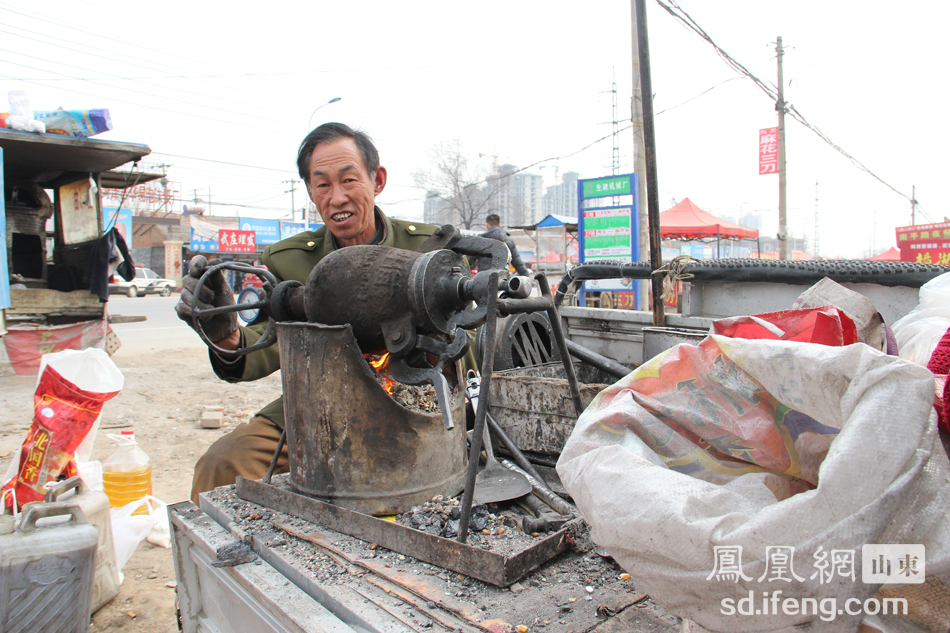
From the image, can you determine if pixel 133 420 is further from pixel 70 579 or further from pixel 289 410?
pixel 289 410

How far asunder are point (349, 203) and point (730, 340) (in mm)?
1656

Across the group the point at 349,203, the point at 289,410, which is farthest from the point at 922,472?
the point at 349,203

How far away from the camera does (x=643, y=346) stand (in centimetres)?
262

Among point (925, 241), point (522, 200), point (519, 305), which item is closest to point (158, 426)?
point (519, 305)

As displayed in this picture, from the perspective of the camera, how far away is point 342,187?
222 centimetres

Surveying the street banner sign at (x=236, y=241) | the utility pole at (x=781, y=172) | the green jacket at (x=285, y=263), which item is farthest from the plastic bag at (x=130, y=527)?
the street banner sign at (x=236, y=241)

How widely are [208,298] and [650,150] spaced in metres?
1.85

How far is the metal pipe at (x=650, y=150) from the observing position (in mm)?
2294

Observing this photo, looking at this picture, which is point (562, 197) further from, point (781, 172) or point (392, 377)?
point (392, 377)

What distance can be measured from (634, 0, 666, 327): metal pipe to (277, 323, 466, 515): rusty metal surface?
1.42 meters

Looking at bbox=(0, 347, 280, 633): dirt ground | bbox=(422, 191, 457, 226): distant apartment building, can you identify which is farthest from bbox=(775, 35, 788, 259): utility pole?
bbox=(422, 191, 457, 226): distant apartment building

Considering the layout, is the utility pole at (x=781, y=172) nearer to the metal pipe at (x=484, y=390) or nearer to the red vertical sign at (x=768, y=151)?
the red vertical sign at (x=768, y=151)

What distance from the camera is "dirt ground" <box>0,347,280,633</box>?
2.61 m

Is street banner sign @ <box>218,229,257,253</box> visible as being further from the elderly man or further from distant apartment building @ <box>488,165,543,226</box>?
the elderly man
